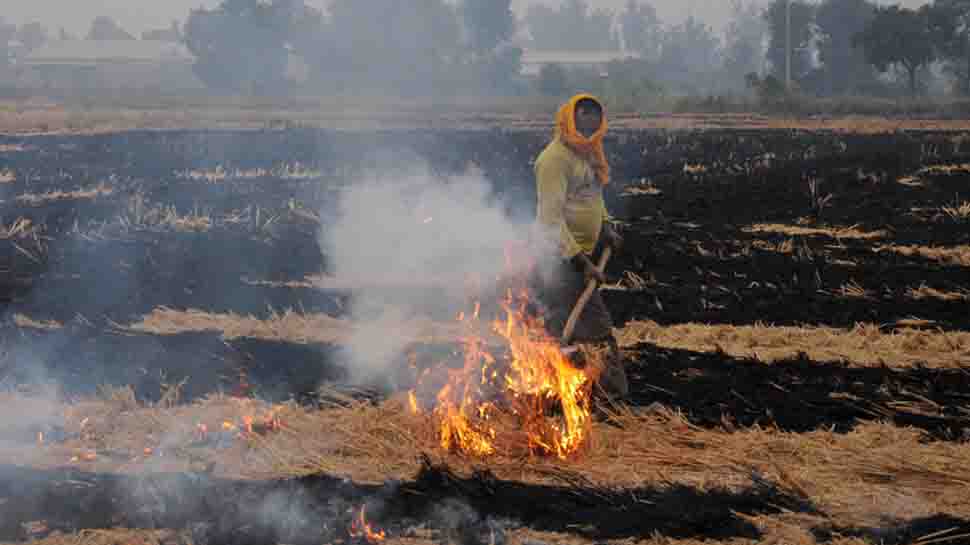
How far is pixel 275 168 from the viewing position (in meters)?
22.1

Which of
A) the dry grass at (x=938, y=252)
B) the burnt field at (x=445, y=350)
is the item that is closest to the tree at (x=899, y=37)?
the burnt field at (x=445, y=350)

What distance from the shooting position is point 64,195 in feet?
58.5

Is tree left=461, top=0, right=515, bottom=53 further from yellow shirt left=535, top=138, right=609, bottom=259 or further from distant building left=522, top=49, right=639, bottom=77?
yellow shirt left=535, top=138, right=609, bottom=259

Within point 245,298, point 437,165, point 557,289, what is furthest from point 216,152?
point 557,289

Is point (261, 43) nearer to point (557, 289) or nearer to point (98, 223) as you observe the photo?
point (98, 223)

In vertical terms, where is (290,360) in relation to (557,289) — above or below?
below

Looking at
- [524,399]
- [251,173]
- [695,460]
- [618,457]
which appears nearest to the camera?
[695,460]

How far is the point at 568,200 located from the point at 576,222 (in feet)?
0.44

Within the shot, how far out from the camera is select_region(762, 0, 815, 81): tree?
61.2 meters

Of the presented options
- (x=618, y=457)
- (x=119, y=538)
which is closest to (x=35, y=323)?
(x=119, y=538)

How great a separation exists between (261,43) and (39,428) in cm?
5414

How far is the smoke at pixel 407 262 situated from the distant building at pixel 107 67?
6433 centimetres

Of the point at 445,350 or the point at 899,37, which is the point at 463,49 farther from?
the point at 445,350

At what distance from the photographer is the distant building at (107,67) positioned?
78.4 metres
